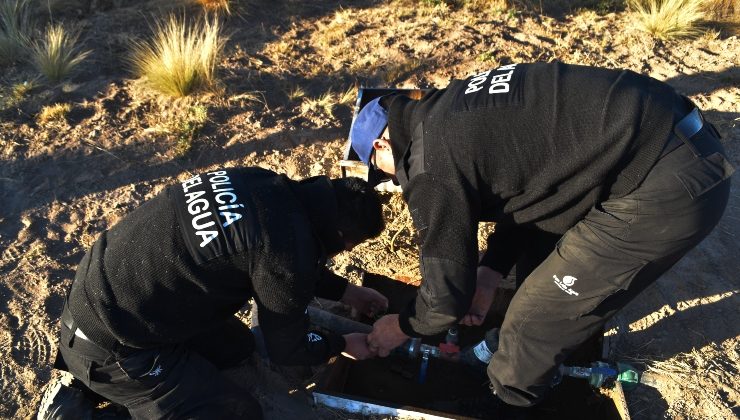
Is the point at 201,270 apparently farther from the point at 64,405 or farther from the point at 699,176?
the point at 699,176

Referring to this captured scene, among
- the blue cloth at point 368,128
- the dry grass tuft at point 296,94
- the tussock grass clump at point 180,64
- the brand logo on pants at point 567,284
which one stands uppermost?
the blue cloth at point 368,128

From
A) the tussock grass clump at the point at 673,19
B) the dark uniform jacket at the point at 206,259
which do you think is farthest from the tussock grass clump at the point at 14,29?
the tussock grass clump at the point at 673,19

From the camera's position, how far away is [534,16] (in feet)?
19.3

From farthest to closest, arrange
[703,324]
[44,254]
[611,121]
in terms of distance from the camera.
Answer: [44,254] → [703,324] → [611,121]

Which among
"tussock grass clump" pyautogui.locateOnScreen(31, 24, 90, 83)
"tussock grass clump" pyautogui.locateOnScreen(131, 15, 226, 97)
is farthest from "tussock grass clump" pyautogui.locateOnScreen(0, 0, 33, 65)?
"tussock grass clump" pyautogui.locateOnScreen(131, 15, 226, 97)

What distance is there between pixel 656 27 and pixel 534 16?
3.67ft

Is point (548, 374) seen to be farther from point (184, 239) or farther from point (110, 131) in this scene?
point (110, 131)

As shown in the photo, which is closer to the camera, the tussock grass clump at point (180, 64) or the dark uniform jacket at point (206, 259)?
the dark uniform jacket at point (206, 259)

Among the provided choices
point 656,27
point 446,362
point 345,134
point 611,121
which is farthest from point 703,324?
point 656,27

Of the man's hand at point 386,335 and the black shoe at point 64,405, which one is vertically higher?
the man's hand at point 386,335

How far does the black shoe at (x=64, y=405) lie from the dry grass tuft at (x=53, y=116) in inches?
107

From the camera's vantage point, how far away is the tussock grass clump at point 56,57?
207 inches

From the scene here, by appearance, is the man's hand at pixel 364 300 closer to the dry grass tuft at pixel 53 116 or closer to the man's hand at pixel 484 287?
the man's hand at pixel 484 287

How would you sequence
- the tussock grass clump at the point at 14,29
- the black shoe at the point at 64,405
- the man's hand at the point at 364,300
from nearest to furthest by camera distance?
the black shoe at the point at 64,405
the man's hand at the point at 364,300
the tussock grass clump at the point at 14,29
